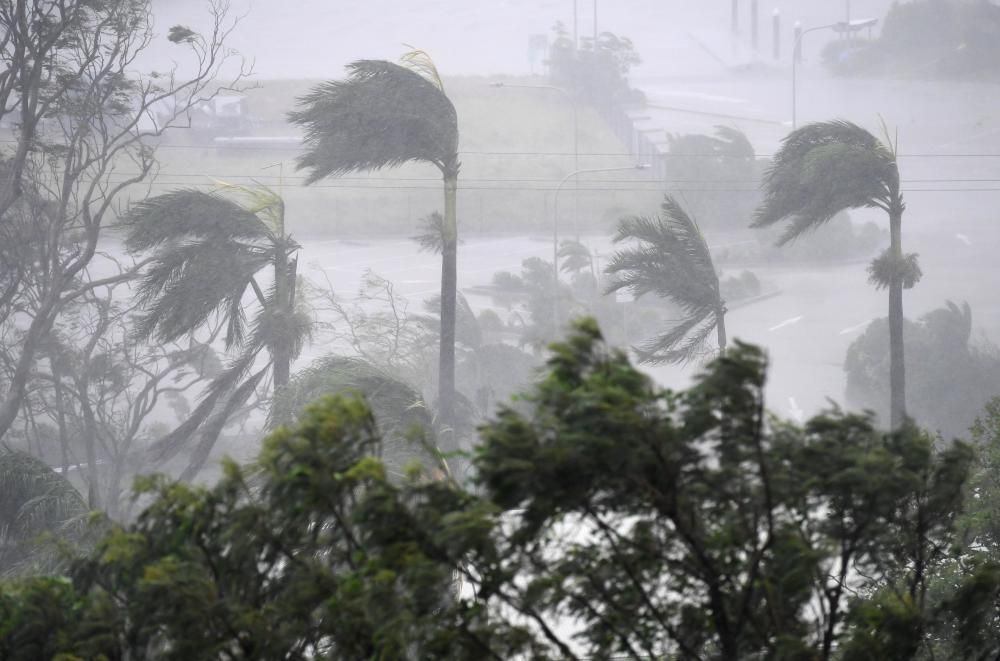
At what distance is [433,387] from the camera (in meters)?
23.6

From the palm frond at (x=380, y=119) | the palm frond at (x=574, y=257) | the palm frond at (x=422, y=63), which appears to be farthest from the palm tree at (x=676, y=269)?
the palm frond at (x=574, y=257)

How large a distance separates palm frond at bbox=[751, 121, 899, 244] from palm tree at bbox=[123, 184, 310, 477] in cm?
867

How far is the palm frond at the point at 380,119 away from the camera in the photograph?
18219 millimetres

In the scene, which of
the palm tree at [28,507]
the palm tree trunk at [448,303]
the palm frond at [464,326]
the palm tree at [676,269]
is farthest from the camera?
the palm frond at [464,326]

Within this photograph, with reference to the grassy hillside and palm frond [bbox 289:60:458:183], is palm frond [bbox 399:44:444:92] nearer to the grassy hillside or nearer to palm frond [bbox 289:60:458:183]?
palm frond [bbox 289:60:458:183]

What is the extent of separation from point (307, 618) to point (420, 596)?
676mm

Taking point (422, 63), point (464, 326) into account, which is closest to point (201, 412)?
point (422, 63)

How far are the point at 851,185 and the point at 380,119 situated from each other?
7830 millimetres

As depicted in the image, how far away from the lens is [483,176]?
43.7 meters

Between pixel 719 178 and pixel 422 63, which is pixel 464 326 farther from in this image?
pixel 719 178

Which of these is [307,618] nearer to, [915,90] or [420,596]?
[420,596]

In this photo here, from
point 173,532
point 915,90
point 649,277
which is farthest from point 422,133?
point 915,90

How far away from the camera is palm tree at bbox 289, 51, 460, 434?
1823 centimetres

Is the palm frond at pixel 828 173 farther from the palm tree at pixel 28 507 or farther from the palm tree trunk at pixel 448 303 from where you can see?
the palm tree at pixel 28 507
